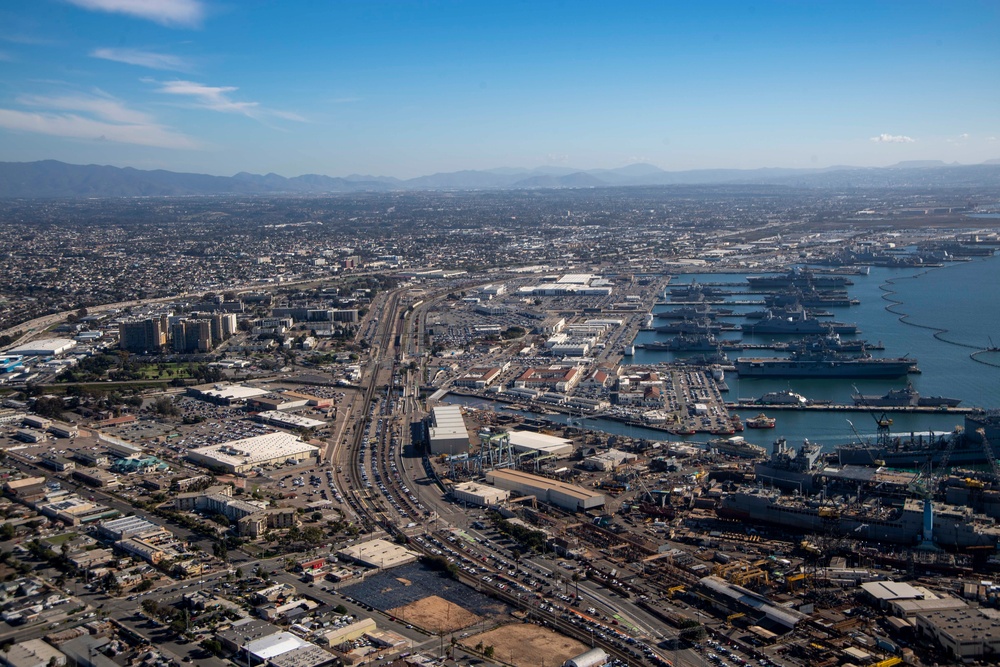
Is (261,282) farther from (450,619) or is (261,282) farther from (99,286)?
(450,619)

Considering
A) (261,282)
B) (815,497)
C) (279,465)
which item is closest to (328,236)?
(261,282)

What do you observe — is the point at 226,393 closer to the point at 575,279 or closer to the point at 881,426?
the point at 881,426

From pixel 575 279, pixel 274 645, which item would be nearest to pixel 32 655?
pixel 274 645

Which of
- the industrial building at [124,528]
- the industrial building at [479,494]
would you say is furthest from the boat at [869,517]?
the industrial building at [124,528]

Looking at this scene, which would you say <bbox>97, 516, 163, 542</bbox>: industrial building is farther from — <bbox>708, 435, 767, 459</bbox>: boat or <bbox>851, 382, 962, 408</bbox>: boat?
<bbox>851, 382, 962, 408</bbox>: boat

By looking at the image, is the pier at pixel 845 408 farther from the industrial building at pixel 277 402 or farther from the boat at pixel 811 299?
the boat at pixel 811 299
